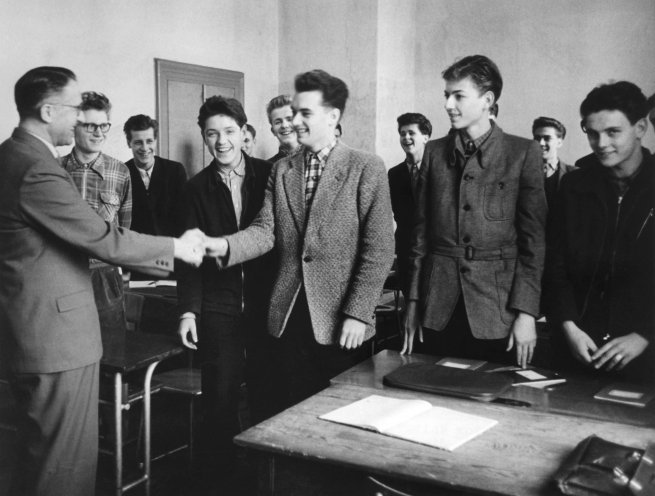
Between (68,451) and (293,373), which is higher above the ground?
(293,373)

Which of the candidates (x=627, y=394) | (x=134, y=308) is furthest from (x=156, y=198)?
(x=627, y=394)

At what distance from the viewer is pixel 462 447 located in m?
1.64

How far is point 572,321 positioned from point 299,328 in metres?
0.98

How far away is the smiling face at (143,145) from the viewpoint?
5.21 metres

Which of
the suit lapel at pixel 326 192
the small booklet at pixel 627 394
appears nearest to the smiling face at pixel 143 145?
the suit lapel at pixel 326 192

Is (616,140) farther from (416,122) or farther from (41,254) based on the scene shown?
(416,122)

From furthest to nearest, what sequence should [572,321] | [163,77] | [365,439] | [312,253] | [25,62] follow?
[163,77]
[25,62]
[312,253]
[572,321]
[365,439]

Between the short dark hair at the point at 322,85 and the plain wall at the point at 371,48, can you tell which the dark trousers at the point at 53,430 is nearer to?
the short dark hair at the point at 322,85

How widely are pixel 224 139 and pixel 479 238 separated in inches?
45.9

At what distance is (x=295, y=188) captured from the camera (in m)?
2.63

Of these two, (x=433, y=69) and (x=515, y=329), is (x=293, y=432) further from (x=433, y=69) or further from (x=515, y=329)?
(x=433, y=69)

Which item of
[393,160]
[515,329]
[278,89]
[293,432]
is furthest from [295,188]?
[278,89]

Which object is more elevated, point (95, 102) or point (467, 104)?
point (95, 102)

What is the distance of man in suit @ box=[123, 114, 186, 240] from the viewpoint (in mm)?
5223
